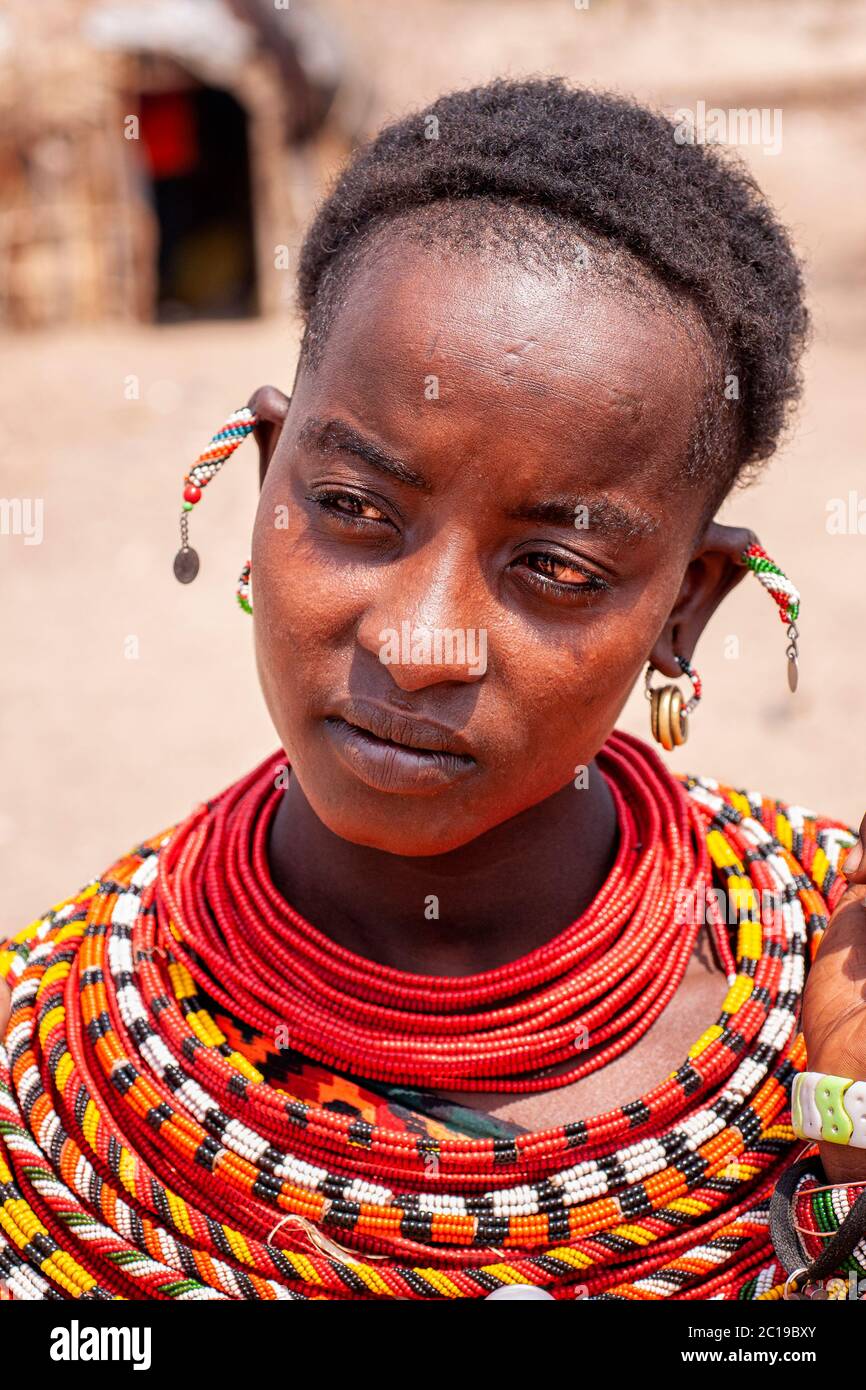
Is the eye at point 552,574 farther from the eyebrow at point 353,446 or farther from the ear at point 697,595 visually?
the ear at point 697,595

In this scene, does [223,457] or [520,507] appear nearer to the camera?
[520,507]

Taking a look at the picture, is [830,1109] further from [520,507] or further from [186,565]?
[186,565]

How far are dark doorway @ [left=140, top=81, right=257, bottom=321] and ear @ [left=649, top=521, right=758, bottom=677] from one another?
1114 centimetres

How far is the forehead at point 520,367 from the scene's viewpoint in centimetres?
184

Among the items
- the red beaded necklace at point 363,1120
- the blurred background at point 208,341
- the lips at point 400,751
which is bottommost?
the red beaded necklace at point 363,1120

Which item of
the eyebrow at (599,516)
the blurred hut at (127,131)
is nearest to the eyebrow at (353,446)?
the eyebrow at (599,516)

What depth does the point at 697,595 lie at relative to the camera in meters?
2.26

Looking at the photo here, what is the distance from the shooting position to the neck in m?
2.23

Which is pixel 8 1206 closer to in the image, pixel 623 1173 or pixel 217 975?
pixel 217 975

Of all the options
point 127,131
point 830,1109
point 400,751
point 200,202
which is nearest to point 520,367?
point 400,751

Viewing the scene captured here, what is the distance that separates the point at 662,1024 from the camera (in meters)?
2.29

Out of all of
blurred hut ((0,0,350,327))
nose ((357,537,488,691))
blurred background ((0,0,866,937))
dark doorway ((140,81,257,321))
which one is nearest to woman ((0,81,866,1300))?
nose ((357,537,488,691))

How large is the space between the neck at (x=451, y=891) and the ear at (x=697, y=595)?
283 mm

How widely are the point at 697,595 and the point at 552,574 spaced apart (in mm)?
419
